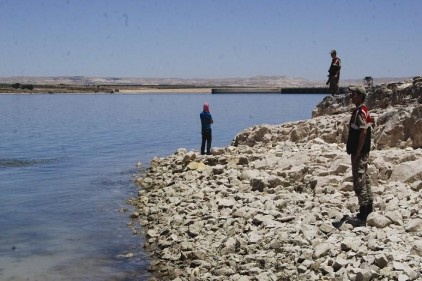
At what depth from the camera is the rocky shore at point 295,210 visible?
888 cm

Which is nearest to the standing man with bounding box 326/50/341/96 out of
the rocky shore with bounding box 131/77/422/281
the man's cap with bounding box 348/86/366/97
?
the rocky shore with bounding box 131/77/422/281

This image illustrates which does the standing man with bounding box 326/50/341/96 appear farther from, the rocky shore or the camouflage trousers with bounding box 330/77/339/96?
the rocky shore

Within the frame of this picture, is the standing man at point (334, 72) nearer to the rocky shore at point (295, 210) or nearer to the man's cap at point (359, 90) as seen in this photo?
the rocky shore at point (295, 210)

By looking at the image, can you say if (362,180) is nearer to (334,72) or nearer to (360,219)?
(360,219)

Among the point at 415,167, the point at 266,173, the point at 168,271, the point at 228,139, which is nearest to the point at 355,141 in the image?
the point at 415,167

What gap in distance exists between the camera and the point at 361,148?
9586 mm

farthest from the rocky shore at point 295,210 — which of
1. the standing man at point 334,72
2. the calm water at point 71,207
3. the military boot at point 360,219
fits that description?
the standing man at point 334,72

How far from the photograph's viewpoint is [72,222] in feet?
47.8

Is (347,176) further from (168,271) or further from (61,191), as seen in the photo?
(61,191)

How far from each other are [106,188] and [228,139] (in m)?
16.4

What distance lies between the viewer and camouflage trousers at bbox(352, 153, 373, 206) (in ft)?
31.9

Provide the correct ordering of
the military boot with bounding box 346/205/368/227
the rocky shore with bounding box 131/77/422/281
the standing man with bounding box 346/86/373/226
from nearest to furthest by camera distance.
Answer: the rocky shore with bounding box 131/77/422/281
the standing man with bounding box 346/86/373/226
the military boot with bounding box 346/205/368/227

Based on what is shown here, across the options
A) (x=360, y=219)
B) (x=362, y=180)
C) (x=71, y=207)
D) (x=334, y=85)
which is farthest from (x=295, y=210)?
(x=334, y=85)

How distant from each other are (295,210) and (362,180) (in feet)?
7.17
